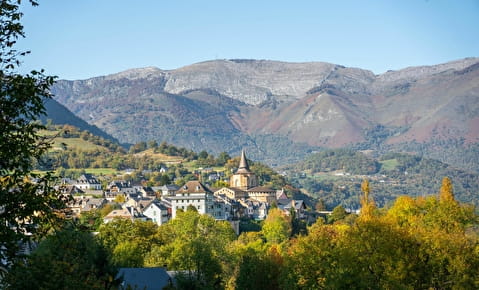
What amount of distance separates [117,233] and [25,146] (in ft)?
210

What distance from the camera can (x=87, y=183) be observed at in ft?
605

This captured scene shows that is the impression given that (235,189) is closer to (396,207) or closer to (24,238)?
(396,207)

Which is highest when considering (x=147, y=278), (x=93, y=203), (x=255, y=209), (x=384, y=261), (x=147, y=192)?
(x=384, y=261)

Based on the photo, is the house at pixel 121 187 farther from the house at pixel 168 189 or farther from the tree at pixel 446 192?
the tree at pixel 446 192

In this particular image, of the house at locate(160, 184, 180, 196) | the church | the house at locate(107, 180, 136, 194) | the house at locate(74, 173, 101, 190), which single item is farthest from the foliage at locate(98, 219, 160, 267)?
the house at locate(74, 173, 101, 190)

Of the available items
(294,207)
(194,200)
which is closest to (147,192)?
(294,207)

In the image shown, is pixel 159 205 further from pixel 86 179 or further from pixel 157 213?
pixel 86 179

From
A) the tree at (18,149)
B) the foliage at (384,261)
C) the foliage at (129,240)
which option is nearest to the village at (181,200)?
the foliage at (129,240)

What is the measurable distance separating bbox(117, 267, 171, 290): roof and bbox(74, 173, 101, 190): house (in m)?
126

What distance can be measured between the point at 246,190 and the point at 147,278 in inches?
4865

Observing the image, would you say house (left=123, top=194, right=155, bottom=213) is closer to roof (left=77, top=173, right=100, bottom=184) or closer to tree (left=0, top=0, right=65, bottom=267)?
roof (left=77, top=173, right=100, bottom=184)

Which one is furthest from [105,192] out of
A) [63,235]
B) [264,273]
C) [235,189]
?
[63,235]

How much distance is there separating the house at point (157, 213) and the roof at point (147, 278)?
75.7 metres

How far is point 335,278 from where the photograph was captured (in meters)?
51.7
